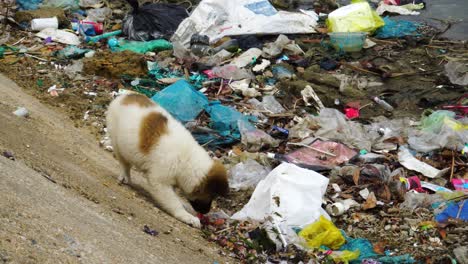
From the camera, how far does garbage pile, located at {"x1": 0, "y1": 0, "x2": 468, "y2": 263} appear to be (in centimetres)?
589

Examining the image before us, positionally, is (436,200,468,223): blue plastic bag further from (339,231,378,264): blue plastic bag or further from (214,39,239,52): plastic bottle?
(214,39,239,52): plastic bottle

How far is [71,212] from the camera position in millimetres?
4633

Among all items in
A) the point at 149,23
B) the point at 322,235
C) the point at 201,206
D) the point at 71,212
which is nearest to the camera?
the point at 71,212

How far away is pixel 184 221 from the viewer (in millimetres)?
5754

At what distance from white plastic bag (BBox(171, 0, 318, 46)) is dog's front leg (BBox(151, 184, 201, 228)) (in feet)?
19.7

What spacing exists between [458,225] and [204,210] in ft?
7.51

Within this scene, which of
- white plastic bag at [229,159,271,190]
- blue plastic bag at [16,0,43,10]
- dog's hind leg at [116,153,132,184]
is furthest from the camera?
blue plastic bag at [16,0,43,10]

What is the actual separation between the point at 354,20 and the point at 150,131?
682cm

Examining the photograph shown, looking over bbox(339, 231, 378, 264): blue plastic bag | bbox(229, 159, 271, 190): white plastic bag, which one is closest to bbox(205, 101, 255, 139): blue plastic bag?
bbox(229, 159, 271, 190): white plastic bag

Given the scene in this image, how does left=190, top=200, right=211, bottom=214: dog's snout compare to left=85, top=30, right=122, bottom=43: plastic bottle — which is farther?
left=85, top=30, right=122, bottom=43: plastic bottle

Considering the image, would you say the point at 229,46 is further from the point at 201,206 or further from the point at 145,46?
the point at 201,206

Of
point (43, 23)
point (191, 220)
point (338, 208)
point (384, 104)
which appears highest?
point (191, 220)

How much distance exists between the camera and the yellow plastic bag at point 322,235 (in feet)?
18.3

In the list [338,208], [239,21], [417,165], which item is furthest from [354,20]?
[338,208]
